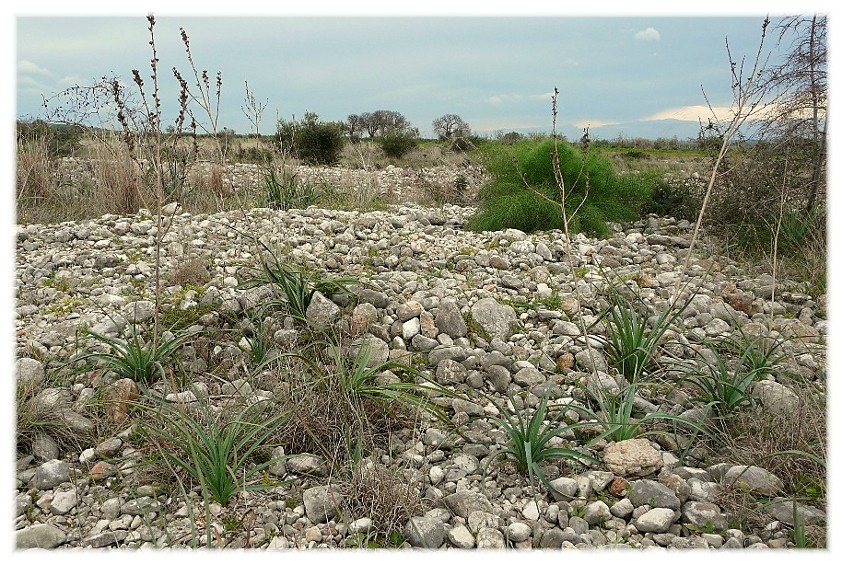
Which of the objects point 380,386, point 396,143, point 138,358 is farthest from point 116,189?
point 396,143

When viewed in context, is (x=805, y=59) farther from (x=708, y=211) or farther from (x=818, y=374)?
(x=818, y=374)

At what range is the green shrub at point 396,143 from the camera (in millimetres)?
18781

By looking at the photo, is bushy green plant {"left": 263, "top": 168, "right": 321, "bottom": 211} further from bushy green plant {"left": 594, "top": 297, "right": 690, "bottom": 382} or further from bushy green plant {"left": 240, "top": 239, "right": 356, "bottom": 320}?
bushy green plant {"left": 594, "top": 297, "right": 690, "bottom": 382}

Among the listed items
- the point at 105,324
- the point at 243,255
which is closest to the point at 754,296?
the point at 243,255

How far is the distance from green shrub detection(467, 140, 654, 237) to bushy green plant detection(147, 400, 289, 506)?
4.02 m

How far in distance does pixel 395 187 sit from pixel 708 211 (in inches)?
220

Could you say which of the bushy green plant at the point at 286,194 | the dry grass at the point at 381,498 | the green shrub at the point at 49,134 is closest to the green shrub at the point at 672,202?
the bushy green plant at the point at 286,194

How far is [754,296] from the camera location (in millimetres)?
4742

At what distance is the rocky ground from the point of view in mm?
A: 2492

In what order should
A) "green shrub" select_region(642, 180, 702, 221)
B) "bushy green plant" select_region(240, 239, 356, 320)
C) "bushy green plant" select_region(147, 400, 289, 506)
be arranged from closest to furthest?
"bushy green plant" select_region(147, 400, 289, 506), "bushy green plant" select_region(240, 239, 356, 320), "green shrub" select_region(642, 180, 702, 221)

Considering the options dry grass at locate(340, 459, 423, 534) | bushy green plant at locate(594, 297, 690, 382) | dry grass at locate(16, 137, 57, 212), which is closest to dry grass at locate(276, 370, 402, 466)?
dry grass at locate(340, 459, 423, 534)

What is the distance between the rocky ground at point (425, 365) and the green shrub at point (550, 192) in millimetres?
384

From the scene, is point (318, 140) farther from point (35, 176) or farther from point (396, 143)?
point (35, 176)

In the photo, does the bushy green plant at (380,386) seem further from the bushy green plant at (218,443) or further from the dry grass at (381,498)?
the dry grass at (381,498)
